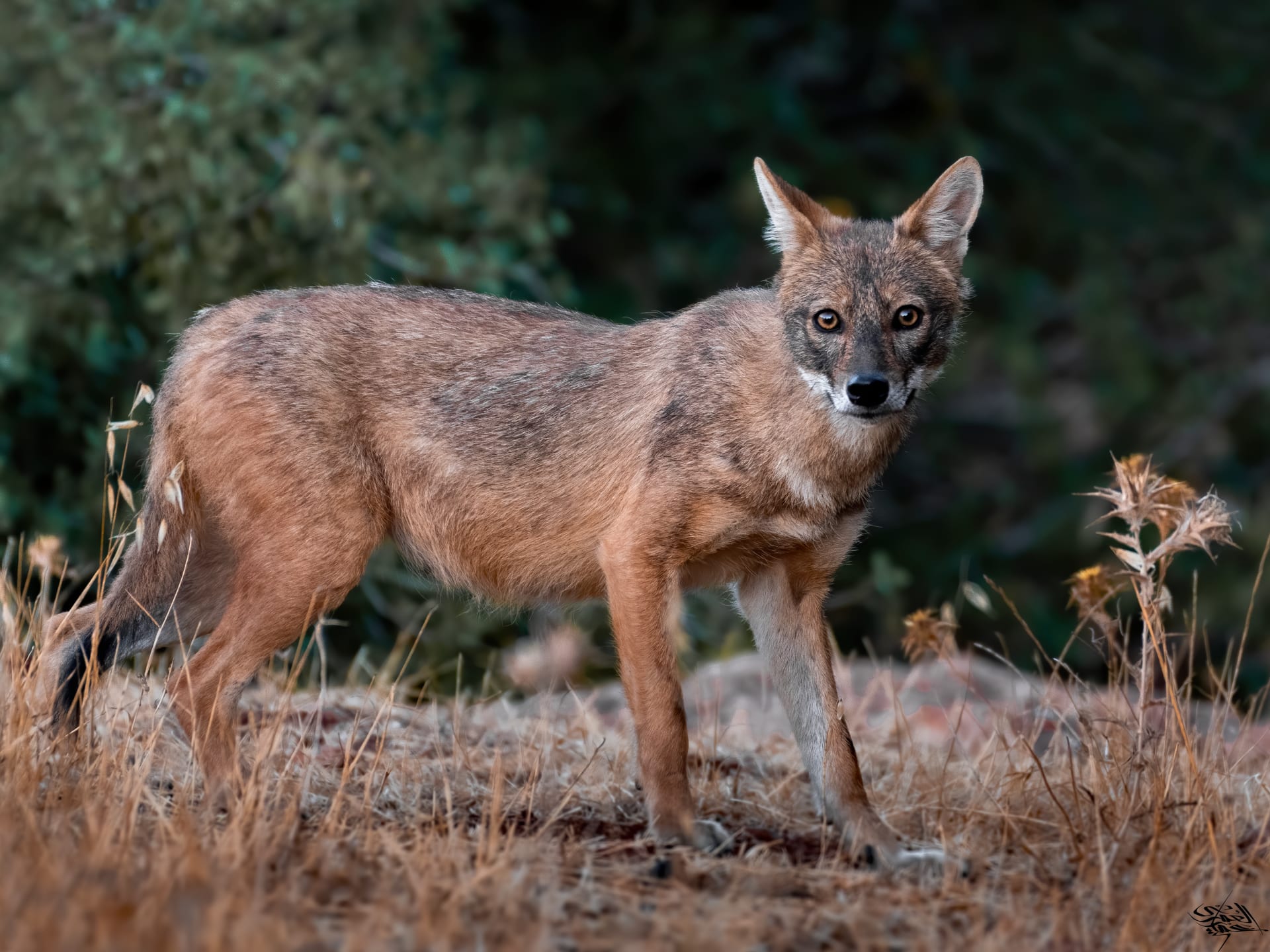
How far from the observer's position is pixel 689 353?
5387 mm

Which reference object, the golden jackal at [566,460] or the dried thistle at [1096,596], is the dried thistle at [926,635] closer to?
the golden jackal at [566,460]

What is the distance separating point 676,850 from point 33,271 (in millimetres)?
4695

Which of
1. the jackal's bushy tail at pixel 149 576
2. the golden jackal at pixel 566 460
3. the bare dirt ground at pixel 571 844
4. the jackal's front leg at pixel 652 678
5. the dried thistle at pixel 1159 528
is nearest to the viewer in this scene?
the bare dirt ground at pixel 571 844

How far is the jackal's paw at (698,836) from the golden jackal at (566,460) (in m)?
0.11

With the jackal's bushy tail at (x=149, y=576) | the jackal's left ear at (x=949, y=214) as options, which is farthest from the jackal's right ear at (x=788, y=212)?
the jackal's bushy tail at (x=149, y=576)

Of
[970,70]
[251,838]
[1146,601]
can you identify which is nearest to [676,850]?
[251,838]

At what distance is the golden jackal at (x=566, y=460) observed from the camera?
5.04 meters

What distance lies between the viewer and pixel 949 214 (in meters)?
5.44

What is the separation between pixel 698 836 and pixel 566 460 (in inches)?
58.5

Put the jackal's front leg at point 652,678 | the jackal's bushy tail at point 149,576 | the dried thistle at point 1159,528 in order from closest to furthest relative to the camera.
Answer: the dried thistle at point 1159,528 → the jackal's front leg at point 652,678 → the jackal's bushy tail at point 149,576

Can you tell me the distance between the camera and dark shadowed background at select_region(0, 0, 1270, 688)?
7.39 meters

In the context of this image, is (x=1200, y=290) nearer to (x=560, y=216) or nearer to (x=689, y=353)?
(x=560, y=216)

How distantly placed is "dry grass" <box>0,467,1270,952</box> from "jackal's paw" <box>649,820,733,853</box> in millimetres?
70

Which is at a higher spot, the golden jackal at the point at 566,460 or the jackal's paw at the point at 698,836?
the golden jackal at the point at 566,460
